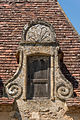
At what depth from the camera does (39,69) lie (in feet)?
39.4

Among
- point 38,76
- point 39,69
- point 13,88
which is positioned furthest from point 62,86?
point 13,88

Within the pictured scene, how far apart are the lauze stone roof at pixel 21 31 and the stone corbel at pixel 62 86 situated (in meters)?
0.32

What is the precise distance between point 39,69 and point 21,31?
217cm

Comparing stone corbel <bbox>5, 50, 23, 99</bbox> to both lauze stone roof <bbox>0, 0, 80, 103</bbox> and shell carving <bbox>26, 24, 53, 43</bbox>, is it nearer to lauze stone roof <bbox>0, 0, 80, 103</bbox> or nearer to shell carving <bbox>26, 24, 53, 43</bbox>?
lauze stone roof <bbox>0, 0, 80, 103</bbox>

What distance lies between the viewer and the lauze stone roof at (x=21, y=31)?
40.6 feet

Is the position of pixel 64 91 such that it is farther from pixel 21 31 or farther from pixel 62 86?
pixel 21 31

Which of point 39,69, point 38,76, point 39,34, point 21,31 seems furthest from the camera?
point 21,31

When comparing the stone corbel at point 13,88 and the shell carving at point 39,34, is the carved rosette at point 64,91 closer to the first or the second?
the stone corbel at point 13,88

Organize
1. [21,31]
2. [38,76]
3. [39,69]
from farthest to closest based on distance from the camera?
[21,31] → [39,69] → [38,76]

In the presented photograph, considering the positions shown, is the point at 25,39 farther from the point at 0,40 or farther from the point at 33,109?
the point at 33,109

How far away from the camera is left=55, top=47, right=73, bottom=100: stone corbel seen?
11.4 m

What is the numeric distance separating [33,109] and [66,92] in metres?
1.10

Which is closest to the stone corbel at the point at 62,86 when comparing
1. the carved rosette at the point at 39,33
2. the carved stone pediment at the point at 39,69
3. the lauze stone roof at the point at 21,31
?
the carved stone pediment at the point at 39,69

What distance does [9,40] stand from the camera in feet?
43.7
